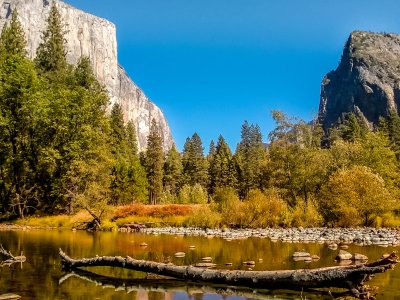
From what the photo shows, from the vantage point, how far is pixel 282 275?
27.6ft

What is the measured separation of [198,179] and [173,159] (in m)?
6.62

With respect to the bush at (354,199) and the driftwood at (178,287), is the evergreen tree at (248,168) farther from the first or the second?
the driftwood at (178,287)

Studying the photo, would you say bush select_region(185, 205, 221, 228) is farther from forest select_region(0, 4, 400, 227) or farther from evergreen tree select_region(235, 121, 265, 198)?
evergreen tree select_region(235, 121, 265, 198)

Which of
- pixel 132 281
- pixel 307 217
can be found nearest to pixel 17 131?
pixel 307 217

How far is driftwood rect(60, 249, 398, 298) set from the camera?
741cm

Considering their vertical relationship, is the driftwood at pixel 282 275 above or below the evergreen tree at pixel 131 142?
below

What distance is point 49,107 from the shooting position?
125 ft

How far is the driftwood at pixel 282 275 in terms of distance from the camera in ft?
24.3

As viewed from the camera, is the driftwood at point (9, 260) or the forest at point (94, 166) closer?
the driftwood at point (9, 260)

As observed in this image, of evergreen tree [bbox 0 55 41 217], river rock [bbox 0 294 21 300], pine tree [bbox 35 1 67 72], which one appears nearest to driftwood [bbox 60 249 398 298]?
river rock [bbox 0 294 21 300]

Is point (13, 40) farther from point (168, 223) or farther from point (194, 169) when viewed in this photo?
point (194, 169)

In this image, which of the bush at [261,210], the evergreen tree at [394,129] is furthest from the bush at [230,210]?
the evergreen tree at [394,129]

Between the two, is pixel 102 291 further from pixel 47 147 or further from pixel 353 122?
pixel 353 122

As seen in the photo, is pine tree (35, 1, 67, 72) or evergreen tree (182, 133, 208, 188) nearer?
pine tree (35, 1, 67, 72)
